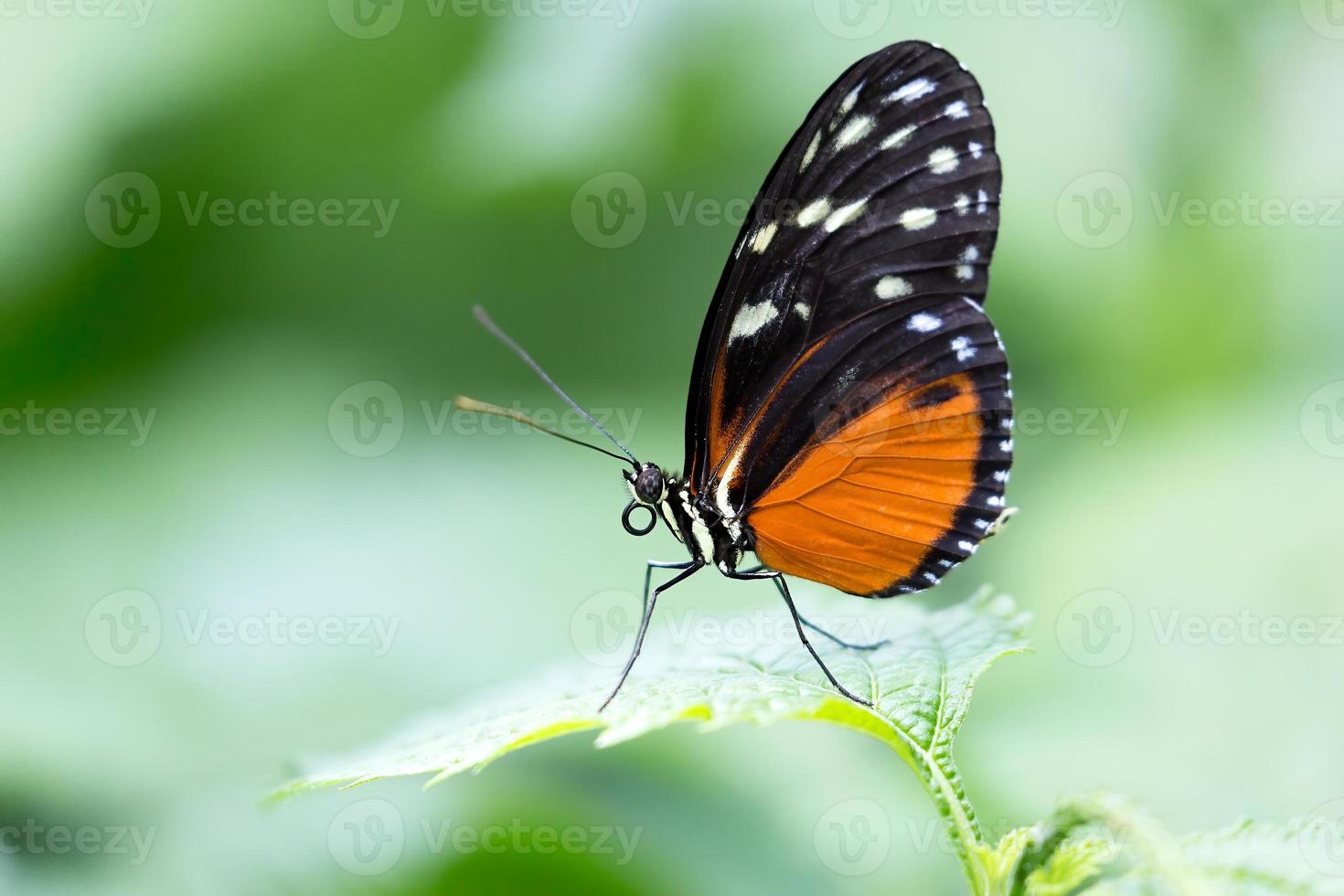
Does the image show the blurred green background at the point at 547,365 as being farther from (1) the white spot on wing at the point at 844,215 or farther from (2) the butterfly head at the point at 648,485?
(1) the white spot on wing at the point at 844,215

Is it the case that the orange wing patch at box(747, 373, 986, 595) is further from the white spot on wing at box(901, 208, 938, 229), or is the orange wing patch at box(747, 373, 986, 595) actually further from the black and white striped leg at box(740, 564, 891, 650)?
the white spot on wing at box(901, 208, 938, 229)

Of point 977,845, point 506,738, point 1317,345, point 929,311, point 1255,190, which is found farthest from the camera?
point 1255,190

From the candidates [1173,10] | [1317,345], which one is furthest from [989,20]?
[1317,345]

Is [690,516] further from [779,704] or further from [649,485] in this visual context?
[779,704]

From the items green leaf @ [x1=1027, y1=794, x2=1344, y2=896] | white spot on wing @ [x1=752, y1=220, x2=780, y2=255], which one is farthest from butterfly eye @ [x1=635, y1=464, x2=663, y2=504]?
green leaf @ [x1=1027, y1=794, x2=1344, y2=896]

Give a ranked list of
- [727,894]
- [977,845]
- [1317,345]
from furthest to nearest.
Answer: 1. [1317,345]
2. [727,894]
3. [977,845]

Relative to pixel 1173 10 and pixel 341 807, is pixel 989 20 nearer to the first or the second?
pixel 1173 10
